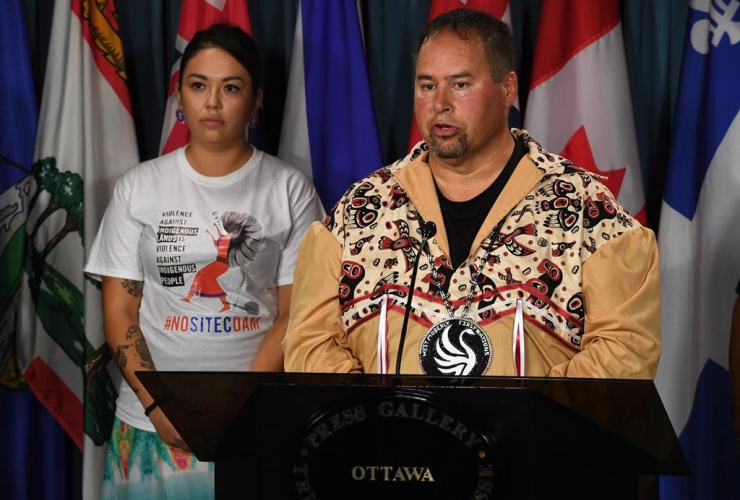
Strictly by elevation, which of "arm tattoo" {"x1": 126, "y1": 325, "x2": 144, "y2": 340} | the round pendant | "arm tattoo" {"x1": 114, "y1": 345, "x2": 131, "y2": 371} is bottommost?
the round pendant

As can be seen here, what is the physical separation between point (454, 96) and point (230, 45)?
3.08 ft

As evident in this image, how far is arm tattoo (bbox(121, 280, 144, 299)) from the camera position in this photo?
2.96 metres

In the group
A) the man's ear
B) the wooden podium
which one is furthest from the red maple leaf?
the wooden podium

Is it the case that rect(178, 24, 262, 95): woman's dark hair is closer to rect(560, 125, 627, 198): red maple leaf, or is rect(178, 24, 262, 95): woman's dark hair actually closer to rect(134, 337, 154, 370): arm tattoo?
rect(134, 337, 154, 370): arm tattoo

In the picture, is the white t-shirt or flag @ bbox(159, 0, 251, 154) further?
flag @ bbox(159, 0, 251, 154)

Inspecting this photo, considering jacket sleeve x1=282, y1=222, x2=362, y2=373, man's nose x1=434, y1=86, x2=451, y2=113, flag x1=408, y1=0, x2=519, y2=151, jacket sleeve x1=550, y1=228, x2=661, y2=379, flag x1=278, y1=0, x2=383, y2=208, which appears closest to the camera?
jacket sleeve x1=550, y1=228, x2=661, y2=379

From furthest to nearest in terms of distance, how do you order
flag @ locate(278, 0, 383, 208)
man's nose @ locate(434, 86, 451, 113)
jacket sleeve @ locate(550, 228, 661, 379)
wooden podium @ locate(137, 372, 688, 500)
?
flag @ locate(278, 0, 383, 208) → man's nose @ locate(434, 86, 451, 113) → jacket sleeve @ locate(550, 228, 661, 379) → wooden podium @ locate(137, 372, 688, 500)

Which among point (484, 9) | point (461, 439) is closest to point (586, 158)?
point (484, 9)

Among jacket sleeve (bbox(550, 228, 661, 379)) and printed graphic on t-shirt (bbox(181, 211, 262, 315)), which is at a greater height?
printed graphic on t-shirt (bbox(181, 211, 262, 315))

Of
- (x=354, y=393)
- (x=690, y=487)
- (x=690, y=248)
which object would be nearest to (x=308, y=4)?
(x=690, y=248)

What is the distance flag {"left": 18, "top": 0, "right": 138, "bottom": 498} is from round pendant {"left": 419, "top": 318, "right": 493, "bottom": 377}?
1539mm

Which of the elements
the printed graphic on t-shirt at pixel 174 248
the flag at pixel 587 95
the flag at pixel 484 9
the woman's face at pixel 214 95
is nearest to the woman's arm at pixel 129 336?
the printed graphic on t-shirt at pixel 174 248

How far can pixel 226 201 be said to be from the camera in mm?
2947

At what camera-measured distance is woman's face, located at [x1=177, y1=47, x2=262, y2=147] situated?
2945 millimetres
